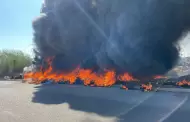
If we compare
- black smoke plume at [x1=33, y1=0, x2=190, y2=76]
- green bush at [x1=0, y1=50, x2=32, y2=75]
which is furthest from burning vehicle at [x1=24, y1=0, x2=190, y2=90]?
green bush at [x1=0, y1=50, x2=32, y2=75]

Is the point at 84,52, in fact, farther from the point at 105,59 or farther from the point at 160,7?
the point at 160,7

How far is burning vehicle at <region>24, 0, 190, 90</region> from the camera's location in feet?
68.3

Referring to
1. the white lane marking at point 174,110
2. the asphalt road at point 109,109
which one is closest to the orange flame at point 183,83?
the asphalt road at point 109,109

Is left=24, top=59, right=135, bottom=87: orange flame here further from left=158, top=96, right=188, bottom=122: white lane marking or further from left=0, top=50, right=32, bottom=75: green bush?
left=0, top=50, right=32, bottom=75: green bush

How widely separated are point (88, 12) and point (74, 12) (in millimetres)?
1709

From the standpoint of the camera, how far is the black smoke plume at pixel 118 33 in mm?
20844

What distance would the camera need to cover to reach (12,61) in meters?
58.0

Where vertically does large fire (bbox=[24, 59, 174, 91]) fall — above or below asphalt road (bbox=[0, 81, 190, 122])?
above

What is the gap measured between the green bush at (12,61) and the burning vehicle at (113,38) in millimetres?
28855

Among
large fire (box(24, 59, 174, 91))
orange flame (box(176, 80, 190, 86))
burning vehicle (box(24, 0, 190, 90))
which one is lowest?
orange flame (box(176, 80, 190, 86))

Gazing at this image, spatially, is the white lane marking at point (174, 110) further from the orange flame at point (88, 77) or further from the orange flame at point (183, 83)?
the orange flame at point (88, 77)

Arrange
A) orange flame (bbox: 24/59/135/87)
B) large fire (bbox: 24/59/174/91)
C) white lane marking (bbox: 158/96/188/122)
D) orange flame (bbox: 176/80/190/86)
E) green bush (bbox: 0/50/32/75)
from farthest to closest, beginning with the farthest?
green bush (bbox: 0/50/32/75) → orange flame (bbox: 24/59/135/87) → large fire (bbox: 24/59/174/91) → orange flame (bbox: 176/80/190/86) → white lane marking (bbox: 158/96/188/122)

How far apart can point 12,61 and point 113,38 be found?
136ft

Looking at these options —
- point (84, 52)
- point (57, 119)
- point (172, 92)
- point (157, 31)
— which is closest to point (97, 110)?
point (57, 119)
